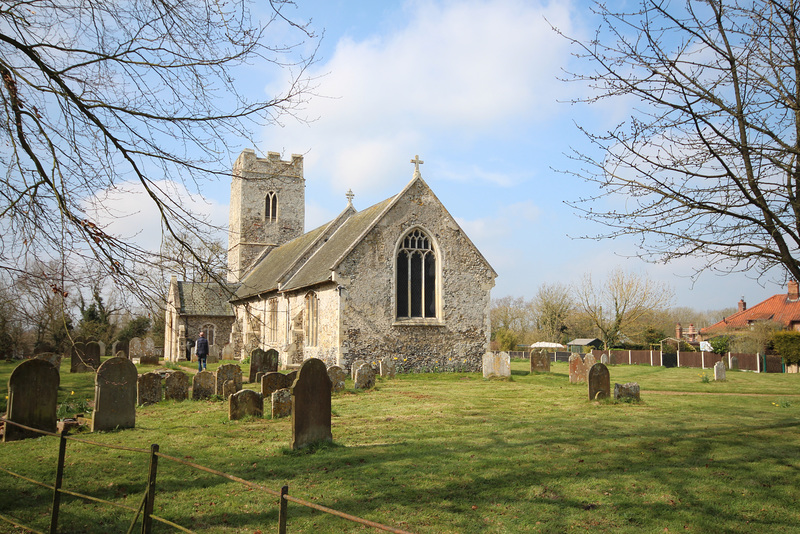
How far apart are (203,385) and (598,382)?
30.6 ft

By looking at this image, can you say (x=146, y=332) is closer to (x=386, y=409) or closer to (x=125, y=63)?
(x=386, y=409)

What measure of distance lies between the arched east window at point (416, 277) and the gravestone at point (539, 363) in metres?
4.84

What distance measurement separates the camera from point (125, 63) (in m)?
5.88

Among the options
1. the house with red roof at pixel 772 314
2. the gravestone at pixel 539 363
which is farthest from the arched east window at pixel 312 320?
the house with red roof at pixel 772 314

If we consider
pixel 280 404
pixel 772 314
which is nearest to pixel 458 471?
pixel 280 404

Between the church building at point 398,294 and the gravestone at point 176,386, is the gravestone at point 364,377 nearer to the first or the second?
the church building at point 398,294

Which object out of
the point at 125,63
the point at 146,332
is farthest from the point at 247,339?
the point at 125,63

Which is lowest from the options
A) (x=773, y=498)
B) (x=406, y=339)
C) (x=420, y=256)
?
(x=773, y=498)

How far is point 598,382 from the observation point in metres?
12.8

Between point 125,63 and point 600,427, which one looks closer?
point 125,63

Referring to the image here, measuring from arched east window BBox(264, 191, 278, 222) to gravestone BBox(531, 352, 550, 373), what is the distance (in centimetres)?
2197

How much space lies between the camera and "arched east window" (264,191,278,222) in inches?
1471

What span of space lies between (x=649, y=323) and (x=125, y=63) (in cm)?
4353

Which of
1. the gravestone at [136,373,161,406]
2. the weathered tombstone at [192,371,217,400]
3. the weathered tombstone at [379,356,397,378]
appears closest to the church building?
the weathered tombstone at [379,356,397,378]
